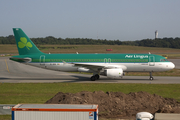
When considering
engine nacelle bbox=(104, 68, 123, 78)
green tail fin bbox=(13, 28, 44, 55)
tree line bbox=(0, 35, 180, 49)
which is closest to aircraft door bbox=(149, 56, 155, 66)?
engine nacelle bbox=(104, 68, 123, 78)

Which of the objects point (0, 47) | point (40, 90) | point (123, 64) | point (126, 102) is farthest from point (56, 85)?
point (0, 47)

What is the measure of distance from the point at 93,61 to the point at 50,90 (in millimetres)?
10066

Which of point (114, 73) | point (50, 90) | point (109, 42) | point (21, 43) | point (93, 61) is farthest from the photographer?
point (109, 42)

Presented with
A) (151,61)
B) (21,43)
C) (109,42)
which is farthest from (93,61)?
(109,42)

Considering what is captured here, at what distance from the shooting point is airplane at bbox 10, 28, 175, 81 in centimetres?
3356

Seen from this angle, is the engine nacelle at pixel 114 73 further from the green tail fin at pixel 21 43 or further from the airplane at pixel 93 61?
the green tail fin at pixel 21 43

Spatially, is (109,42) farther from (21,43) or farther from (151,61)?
(21,43)

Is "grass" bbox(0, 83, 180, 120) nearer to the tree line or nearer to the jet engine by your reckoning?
the jet engine

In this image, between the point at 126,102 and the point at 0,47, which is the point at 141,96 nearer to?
the point at 126,102

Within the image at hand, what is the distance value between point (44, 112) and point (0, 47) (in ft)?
488

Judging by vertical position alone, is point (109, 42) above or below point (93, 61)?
above

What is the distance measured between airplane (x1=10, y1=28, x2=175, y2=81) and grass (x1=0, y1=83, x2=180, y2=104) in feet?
18.2

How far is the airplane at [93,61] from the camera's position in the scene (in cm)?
3356

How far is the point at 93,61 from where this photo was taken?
3406 cm
